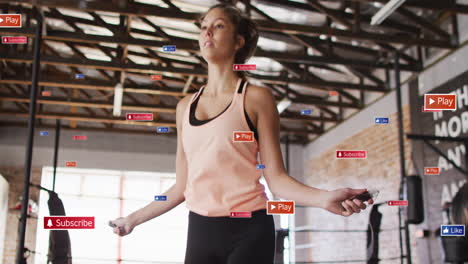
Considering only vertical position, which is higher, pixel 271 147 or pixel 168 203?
pixel 271 147

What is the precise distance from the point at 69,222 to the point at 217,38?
195 centimetres

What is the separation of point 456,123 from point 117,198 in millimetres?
2883

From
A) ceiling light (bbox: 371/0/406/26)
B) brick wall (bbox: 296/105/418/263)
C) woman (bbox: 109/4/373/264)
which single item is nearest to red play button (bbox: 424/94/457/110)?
brick wall (bbox: 296/105/418/263)

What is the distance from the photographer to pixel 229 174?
3.67ft

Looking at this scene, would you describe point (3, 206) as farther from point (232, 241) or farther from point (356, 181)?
point (232, 241)

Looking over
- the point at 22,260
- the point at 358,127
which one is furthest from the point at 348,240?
the point at 22,260

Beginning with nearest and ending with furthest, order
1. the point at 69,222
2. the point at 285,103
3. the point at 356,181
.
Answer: the point at 69,222 < the point at 356,181 < the point at 285,103

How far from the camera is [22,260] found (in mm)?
2918

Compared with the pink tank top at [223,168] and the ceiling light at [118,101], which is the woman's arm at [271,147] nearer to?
the pink tank top at [223,168]

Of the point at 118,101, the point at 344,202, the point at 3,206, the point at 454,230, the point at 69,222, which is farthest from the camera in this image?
the point at 3,206

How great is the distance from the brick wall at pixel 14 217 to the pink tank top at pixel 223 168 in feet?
7.05

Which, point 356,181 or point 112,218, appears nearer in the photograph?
point 112,218

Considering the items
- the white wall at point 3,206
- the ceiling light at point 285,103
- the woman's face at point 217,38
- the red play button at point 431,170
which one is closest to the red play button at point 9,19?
the white wall at point 3,206

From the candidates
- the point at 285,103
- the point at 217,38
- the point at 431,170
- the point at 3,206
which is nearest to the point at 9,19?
the point at 217,38
